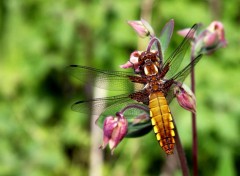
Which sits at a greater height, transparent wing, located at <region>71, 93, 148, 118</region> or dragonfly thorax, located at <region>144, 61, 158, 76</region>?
dragonfly thorax, located at <region>144, 61, 158, 76</region>

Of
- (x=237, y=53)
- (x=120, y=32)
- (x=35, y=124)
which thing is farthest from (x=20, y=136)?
(x=237, y=53)

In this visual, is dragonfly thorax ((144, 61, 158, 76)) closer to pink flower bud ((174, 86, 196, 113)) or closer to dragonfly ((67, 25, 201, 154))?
dragonfly ((67, 25, 201, 154))

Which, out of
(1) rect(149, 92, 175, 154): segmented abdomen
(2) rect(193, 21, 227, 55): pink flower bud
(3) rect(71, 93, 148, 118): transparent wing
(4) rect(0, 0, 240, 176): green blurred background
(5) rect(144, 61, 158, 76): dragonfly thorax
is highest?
(4) rect(0, 0, 240, 176): green blurred background

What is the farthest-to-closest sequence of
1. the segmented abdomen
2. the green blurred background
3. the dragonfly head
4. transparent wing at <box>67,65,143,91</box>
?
the green blurred background → transparent wing at <box>67,65,143,91</box> → the dragonfly head → the segmented abdomen

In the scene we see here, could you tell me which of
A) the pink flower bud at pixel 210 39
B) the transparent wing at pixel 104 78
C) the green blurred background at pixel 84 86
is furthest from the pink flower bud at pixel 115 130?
the green blurred background at pixel 84 86

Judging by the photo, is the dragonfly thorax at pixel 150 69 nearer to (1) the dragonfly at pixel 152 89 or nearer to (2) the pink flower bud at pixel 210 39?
(1) the dragonfly at pixel 152 89

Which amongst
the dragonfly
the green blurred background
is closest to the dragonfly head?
the dragonfly
